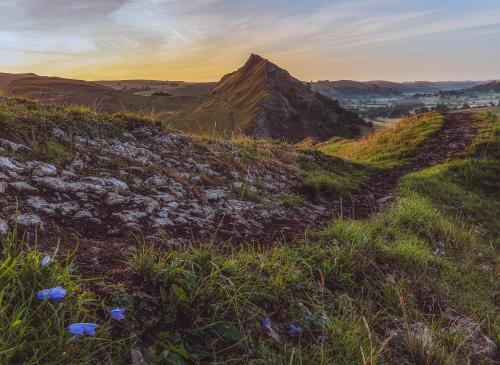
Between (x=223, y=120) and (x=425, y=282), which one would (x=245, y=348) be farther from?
(x=223, y=120)

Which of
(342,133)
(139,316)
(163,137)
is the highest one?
(163,137)

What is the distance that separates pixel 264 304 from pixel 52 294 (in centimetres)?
184

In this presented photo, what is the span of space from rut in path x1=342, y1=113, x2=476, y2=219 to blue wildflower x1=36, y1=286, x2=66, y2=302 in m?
5.67

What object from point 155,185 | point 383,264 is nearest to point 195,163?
point 155,185

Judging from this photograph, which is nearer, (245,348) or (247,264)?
(245,348)

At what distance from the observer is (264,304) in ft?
11.8

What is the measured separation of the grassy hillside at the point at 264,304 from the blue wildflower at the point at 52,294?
0.21ft

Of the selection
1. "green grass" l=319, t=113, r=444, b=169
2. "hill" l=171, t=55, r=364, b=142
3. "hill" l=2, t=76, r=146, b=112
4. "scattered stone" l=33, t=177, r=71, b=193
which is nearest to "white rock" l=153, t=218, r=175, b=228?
"scattered stone" l=33, t=177, r=71, b=193

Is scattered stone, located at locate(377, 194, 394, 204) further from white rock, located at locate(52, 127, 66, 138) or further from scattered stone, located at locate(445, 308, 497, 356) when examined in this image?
white rock, located at locate(52, 127, 66, 138)

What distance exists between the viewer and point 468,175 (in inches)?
548

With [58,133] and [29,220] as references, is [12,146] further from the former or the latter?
[29,220]

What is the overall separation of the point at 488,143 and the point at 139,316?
57.6ft

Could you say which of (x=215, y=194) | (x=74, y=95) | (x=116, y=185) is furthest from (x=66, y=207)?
(x=74, y=95)

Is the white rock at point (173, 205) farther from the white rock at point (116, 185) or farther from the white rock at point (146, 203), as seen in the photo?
the white rock at point (116, 185)
